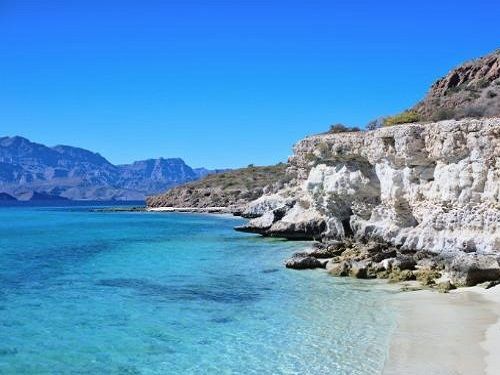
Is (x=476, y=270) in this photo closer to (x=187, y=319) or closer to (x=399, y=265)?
(x=399, y=265)

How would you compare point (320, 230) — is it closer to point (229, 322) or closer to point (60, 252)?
point (60, 252)

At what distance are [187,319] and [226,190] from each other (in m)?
91.9

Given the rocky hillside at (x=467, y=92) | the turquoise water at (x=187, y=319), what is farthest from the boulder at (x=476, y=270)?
the rocky hillside at (x=467, y=92)

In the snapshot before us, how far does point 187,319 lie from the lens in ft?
59.4

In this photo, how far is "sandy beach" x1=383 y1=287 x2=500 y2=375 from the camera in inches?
512

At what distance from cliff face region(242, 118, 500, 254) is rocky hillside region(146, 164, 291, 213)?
2114 inches

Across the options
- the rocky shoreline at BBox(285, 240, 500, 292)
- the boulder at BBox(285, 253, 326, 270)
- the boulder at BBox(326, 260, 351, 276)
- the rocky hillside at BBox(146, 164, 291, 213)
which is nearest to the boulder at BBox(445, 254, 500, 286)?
the rocky shoreline at BBox(285, 240, 500, 292)

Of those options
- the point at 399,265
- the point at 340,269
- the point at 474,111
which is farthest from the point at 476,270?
the point at 474,111

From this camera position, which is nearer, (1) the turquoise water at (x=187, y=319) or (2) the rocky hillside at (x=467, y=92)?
(1) the turquoise water at (x=187, y=319)

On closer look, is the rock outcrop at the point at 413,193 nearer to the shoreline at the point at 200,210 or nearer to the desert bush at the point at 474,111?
the desert bush at the point at 474,111

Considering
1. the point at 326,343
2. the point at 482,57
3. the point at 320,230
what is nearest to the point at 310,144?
the point at 320,230

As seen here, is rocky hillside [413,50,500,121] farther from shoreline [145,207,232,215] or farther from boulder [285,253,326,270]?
shoreline [145,207,232,215]

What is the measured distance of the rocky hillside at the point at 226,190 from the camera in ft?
341

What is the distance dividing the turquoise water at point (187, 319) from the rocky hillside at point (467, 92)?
2206cm
